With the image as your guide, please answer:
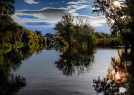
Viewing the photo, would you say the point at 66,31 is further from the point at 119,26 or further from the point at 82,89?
the point at 82,89

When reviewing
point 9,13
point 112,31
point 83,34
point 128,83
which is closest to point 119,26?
point 112,31

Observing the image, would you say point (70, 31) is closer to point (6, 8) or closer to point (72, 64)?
point (6, 8)

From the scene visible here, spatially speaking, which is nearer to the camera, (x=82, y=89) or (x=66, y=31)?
(x=82, y=89)

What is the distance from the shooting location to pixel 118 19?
79.5m

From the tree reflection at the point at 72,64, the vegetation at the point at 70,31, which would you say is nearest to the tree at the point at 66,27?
the vegetation at the point at 70,31

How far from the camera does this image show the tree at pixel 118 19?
76062 mm

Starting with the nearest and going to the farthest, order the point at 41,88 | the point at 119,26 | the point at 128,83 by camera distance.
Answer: the point at 41,88, the point at 128,83, the point at 119,26

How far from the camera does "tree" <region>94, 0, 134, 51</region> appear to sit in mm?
76062

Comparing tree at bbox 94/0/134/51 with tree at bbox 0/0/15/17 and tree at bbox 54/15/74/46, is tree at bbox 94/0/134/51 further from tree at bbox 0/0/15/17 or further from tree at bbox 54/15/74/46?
tree at bbox 54/15/74/46

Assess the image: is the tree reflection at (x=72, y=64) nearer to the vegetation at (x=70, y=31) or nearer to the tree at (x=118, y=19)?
the tree at (x=118, y=19)

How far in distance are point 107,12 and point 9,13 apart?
24202mm

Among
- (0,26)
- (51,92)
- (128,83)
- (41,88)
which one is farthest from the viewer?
(0,26)

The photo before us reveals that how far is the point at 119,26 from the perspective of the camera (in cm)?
7900

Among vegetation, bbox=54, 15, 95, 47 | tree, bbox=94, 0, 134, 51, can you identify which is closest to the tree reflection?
tree, bbox=94, 0, 134, 51
